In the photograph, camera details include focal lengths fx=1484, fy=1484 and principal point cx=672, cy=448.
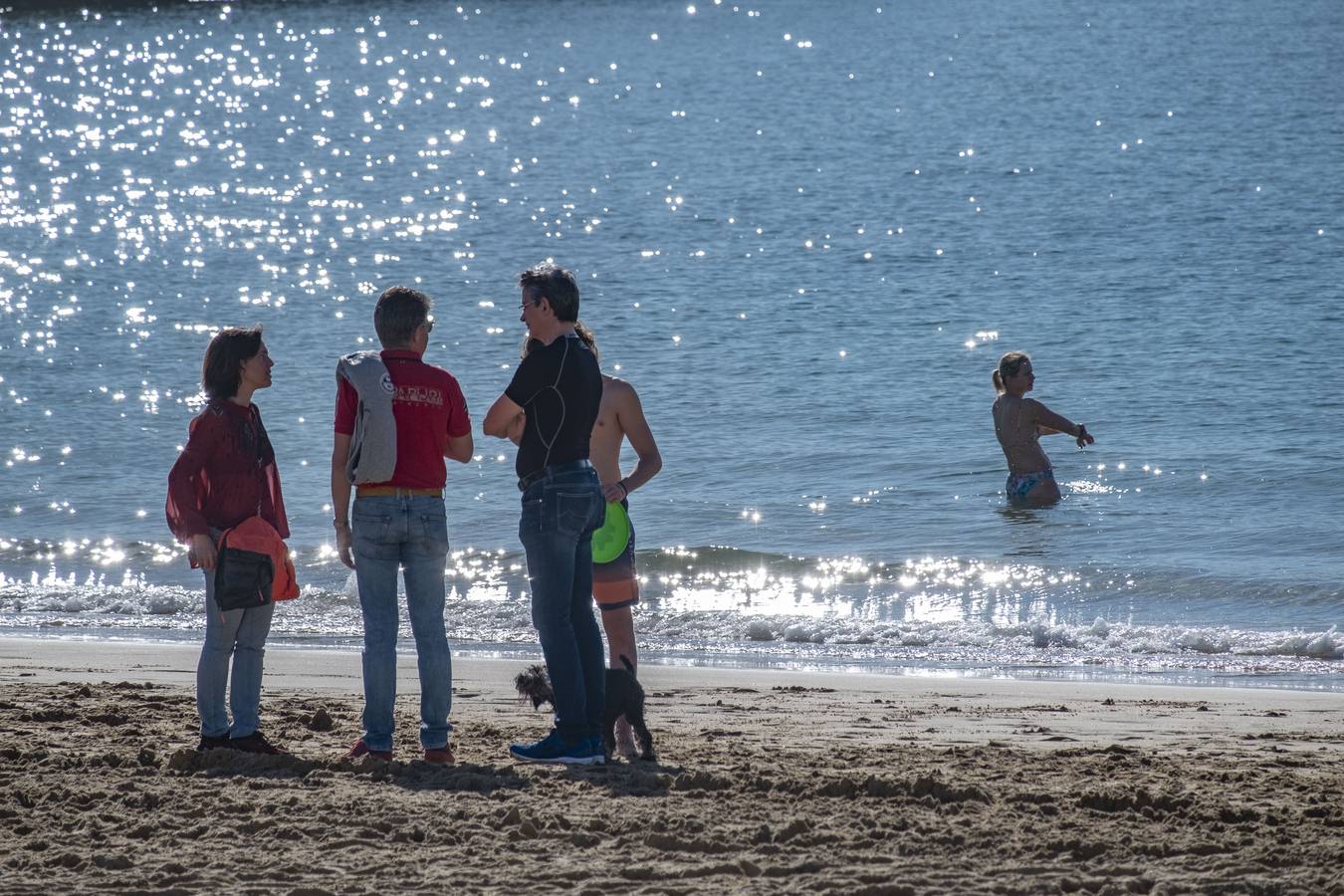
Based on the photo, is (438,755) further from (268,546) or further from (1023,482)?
(1023,482)

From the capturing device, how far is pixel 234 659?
16.6 feet

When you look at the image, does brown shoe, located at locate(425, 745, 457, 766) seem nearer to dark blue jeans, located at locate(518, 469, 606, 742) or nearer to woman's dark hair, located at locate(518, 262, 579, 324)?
dark blue jeans, located at locate(518, 469, 606, 742)

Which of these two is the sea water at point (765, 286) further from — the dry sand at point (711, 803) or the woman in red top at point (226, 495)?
the woman in red top at point (226, 495)

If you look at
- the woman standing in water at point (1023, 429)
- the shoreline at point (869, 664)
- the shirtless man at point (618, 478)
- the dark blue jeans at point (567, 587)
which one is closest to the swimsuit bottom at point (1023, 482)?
the woman standing in water at point (1023, 429)

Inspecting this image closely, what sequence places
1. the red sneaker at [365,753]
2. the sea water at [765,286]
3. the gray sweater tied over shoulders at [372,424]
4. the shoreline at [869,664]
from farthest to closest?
the sea water at [765,286] → the shoreline at [869,664] → the red sneaker at [365,753] → the gray sweater tied over shoulders at [372,424]

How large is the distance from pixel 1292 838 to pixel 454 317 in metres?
19.3

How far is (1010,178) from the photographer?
30.1 m

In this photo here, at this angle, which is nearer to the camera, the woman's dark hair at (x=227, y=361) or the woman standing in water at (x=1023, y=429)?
the woman's dark hair at (x=227, y=361)

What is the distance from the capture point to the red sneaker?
16.6 ft

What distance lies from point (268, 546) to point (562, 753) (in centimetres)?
121

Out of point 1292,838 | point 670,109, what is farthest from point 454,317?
point 1292,838

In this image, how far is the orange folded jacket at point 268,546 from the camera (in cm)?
485

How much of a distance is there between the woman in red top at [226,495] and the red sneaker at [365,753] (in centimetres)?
29

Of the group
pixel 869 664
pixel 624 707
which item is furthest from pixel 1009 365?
pixel 624 707
